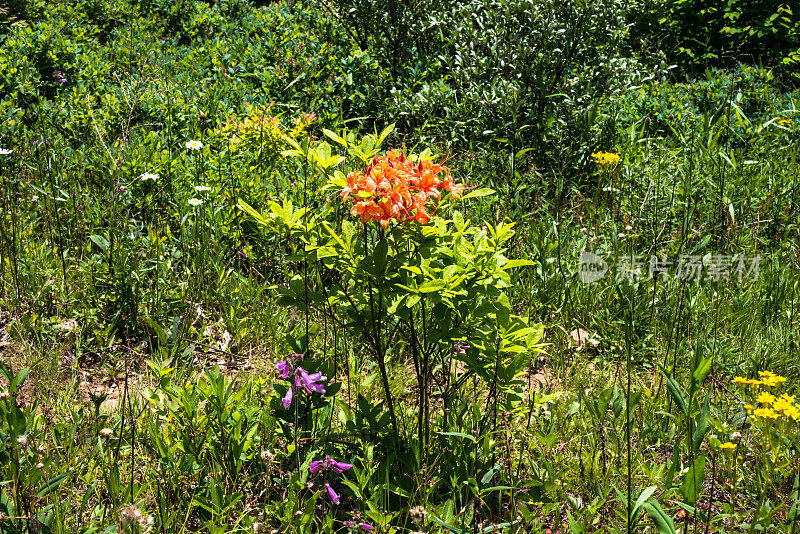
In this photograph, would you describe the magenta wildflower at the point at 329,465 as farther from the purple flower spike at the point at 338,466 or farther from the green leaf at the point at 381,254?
the green leaf at the point at 381,254

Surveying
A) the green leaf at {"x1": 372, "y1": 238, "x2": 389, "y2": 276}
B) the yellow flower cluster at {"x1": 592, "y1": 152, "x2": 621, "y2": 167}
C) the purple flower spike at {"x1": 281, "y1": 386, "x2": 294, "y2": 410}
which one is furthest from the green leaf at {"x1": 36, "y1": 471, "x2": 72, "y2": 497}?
the yellow flower cluster at {"x1": 592, "y1": 152, "x2": 621, "y2": 167}

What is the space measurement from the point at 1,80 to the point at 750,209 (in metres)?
5.17

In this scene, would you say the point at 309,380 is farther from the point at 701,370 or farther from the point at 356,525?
the point at 701,370

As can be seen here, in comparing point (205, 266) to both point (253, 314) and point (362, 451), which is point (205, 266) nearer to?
point (253, 314)

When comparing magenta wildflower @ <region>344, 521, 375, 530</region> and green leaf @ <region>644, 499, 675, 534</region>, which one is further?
magenta wildflower @ <region>344, 521, 375, 530</region>

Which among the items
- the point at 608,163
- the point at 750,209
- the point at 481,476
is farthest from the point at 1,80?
the point at 750,209

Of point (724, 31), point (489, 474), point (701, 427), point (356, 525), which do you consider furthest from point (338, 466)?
point (724, 31)

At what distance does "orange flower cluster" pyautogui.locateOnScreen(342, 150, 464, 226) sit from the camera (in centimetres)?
184

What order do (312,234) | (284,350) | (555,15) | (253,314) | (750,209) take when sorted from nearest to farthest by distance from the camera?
(312,234)
(284,350)
(253,314)
(750,209)
(555,15)

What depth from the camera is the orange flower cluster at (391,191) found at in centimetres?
184

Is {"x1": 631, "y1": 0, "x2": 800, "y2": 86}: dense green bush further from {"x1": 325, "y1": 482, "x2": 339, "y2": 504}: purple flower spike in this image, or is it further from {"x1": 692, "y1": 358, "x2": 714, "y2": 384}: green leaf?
{"x1": 325, "y1": 482, "x2": 339, "y2": 504}: purple flower spike

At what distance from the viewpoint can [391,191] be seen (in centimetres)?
184

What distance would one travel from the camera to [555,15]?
4.79 metres

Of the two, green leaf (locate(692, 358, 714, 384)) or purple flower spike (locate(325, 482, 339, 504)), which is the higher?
green leaf (locate(692, 358, 714, 384))
